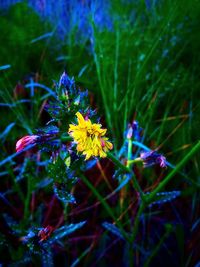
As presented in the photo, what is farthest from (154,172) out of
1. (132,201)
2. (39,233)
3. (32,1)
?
(32,1)

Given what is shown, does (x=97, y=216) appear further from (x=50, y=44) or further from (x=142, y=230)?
(x=50, y=44)

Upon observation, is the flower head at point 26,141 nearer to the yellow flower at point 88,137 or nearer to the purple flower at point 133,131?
the yellow flower at point 88,137

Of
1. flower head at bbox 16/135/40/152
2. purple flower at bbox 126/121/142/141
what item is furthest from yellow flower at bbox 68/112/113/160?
purple flower at bbox 126/121/142/141

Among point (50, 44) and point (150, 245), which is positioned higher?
point (50, 44)

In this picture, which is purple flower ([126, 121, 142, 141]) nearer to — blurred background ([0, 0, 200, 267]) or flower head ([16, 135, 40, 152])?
blurred background ([0, 0, 200, 267])

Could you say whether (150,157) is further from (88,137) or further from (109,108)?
(109,108)

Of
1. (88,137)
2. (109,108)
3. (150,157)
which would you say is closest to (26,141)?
(88,137)

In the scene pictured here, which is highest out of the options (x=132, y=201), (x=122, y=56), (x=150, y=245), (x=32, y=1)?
(x=32, y=1)
